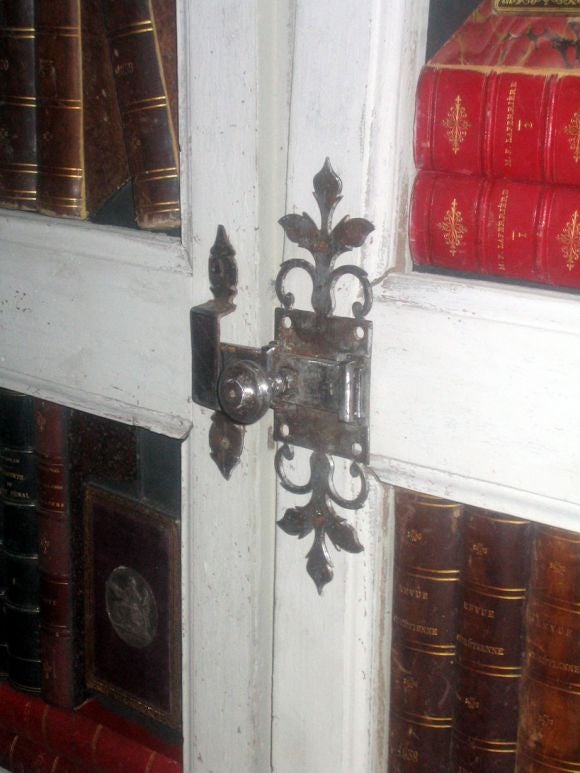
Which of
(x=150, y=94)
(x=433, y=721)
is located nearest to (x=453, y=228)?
(x=150, y=94)

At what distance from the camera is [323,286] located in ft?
2.63

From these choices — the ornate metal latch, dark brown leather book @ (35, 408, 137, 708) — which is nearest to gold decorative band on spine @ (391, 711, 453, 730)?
the ornate metal latch

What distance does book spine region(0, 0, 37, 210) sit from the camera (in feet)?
3.12

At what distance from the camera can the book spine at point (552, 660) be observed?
77 cm

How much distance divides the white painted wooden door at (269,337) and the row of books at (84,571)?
0.07 meters

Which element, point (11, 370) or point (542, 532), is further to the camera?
point (11, 370)

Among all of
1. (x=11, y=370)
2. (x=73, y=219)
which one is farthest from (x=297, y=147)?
(x=11, y=370)

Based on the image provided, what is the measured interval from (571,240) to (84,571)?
0.68 m

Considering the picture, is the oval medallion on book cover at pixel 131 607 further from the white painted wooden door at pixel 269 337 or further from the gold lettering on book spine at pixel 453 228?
the gold lettering on book spine at pixel 453 228

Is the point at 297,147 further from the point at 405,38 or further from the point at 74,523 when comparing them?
the point at 74,523

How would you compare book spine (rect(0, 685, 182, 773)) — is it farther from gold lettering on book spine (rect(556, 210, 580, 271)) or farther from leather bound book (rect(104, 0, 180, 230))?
gold lettering on book spine (rect(556, 210, 580, 271))

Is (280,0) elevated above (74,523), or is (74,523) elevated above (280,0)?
(280,0)

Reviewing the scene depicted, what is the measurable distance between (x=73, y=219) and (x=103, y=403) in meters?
0.18

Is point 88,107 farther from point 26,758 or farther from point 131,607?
point 26,758
